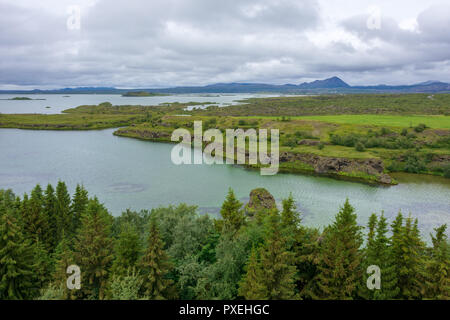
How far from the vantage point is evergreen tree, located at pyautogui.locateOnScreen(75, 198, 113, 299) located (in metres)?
21.6

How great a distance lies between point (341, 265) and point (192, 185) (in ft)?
126

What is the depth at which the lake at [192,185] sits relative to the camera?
151 feet

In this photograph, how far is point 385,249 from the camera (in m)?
20.8

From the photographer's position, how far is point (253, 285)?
734 inches

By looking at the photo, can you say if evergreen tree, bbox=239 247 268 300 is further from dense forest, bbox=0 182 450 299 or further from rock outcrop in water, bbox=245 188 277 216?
rock outcrop in water, bbox=245 188 277 216

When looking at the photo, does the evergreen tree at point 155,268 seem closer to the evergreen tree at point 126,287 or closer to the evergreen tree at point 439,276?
the evergreen tree at point 126,287

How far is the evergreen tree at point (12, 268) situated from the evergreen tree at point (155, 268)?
8.64 m

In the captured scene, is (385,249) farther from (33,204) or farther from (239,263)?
(33,204)

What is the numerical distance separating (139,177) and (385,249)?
49278 mm

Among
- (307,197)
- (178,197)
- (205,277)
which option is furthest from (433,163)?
(205,277)

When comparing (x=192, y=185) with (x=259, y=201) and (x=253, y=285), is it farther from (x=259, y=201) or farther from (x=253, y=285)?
(x=253, y=285)

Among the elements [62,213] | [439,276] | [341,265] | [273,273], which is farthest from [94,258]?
[439,276]

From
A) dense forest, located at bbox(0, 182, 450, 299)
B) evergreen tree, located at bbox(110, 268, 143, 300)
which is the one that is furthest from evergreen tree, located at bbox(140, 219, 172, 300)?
evergreen tree, located at bbox(110, 268, 143, 300)
